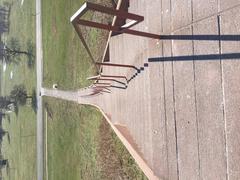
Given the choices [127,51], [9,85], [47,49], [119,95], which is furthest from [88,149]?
[9,85]

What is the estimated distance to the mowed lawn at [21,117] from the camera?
2081 cm

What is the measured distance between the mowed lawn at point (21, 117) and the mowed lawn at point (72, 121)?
2819 mm

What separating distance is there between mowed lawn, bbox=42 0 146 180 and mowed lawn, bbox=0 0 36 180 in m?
2.82

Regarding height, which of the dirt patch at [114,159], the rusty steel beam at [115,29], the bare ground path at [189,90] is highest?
the rusty steel beam at [115,29]

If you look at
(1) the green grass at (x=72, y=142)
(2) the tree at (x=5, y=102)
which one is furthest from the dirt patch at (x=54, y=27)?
(2) the tree at (x=5, y=102)

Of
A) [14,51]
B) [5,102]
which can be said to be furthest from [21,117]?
[14,51]

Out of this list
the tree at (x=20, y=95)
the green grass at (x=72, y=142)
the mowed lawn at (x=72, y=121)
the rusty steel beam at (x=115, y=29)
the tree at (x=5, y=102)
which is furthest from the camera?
the tree at (x=5, y=102)

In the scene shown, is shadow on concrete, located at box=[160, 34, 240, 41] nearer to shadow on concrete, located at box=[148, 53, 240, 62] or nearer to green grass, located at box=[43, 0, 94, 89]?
shadow on concrete, located at box=[148, 53, 240, 62]

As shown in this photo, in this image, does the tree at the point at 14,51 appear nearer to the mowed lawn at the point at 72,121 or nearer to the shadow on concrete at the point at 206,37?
the mowed lawn at the point at 72,121

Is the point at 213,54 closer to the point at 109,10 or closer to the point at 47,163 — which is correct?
the point at 109,10

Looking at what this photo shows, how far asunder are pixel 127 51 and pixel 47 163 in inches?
446

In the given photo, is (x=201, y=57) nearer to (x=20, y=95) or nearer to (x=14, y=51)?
(x=20, y=95)

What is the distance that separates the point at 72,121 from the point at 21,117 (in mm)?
9972

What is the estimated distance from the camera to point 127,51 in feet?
24.5
